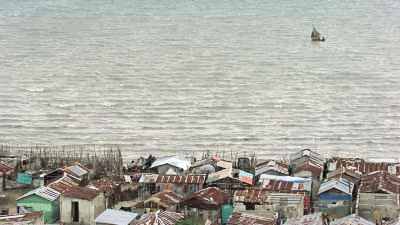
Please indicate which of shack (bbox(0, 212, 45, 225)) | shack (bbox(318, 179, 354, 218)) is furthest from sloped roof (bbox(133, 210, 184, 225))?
shack (bbox(318, 179, 354, 218))

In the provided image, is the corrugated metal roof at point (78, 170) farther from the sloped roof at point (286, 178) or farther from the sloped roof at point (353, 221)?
the sloped roof at point (353, 221)

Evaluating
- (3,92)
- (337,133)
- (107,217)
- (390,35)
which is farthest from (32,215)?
(390,35)

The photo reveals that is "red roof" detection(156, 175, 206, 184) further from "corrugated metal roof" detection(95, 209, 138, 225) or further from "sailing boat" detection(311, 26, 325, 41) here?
"sailing boat" detection(311, 26, 325, 41)

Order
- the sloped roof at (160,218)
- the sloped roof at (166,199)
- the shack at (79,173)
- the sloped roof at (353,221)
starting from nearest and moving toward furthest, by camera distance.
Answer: the sloped roof at (353,221) < the sloped roof at (160,218) < the sloped roof at (166,199) < the shack at (79,173)

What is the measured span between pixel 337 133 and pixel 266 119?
2256 mm

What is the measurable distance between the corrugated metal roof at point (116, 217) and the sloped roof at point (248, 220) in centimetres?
179

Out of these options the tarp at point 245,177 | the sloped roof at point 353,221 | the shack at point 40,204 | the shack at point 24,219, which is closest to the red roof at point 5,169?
the shack at point 40,204

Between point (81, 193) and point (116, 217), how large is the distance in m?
1.28

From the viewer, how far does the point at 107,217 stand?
15.4 m

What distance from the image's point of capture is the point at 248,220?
14984mm

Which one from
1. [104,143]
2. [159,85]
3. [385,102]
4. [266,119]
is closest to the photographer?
[104,143]

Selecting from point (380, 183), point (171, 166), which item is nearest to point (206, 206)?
point (171, 166)

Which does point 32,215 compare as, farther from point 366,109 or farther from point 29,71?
point 29,71

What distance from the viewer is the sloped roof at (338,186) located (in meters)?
16.7
